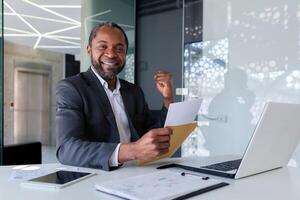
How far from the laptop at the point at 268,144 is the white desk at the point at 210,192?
4cm

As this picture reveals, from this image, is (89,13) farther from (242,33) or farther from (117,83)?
(117,83)

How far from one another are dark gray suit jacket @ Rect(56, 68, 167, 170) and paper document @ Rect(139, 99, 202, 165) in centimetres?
19

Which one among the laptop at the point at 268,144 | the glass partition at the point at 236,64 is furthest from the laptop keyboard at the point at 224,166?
the glass partition at the point at 236,64

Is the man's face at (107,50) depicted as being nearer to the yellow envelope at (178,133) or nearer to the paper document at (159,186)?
the yellow envelope at (178,133)

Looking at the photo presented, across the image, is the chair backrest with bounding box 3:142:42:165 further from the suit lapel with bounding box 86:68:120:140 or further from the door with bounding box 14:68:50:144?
the door with bounding box 14:68:50:144

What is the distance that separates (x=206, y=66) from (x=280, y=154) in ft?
6.91

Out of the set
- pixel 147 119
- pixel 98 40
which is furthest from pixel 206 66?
pixel 98 40

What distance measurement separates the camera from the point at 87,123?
133cm

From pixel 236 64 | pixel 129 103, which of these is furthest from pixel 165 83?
pixel 236 64

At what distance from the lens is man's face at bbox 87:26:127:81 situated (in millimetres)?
1495

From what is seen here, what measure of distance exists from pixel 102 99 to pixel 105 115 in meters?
0.08

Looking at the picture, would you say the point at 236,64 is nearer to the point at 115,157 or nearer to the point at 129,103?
the point at 129,103

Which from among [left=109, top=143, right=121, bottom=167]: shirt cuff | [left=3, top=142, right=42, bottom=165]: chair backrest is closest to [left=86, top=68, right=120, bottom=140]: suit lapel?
[left=109, top=143, right=121, bottom=167]: shirt cuff

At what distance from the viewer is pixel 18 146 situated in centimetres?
275
